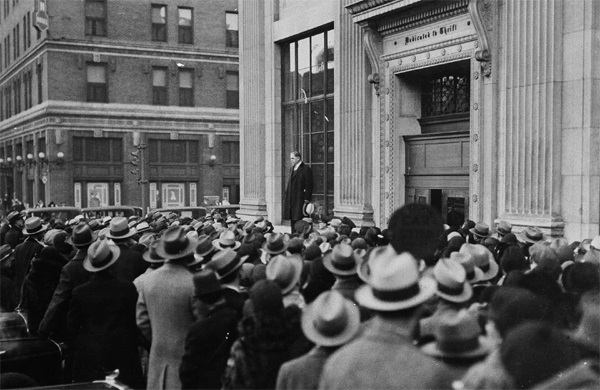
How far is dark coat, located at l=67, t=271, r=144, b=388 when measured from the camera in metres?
5.82

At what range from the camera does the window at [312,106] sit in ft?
53.0

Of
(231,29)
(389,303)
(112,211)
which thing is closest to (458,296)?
(389,303)

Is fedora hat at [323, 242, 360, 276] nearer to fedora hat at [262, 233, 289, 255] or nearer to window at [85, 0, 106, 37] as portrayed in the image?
fedora hat at [262, 233, 289, 255]

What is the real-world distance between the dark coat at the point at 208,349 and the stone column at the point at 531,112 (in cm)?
666

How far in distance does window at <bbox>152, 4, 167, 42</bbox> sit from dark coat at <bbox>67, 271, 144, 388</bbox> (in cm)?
3574

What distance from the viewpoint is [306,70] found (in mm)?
16984

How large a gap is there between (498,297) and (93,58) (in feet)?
124

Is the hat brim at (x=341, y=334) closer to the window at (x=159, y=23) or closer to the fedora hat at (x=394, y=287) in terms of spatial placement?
the fedora hat at (x=394, y=287)

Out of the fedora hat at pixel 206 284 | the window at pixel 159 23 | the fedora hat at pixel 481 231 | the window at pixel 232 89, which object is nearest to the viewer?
the fedora hat at pixel 206 284

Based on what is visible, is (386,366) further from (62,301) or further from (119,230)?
(119,230)

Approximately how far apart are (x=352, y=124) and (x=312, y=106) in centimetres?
252

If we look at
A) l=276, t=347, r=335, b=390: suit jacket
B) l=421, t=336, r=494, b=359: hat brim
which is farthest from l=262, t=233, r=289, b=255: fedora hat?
l=421, t=336, r=494, b=359: hat brim

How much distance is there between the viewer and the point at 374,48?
13852mm

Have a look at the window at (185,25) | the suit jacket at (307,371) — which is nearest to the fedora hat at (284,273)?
the suit jacket at (307,371)
